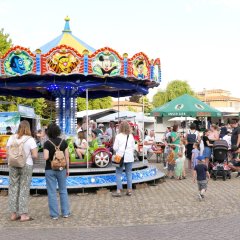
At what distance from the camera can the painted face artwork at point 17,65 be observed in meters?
11.7

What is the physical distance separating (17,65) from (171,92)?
191 ft

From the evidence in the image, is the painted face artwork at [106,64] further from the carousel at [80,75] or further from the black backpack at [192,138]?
the black backpack at [192,138]

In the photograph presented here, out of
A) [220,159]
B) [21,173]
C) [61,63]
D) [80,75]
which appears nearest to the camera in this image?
[21,173]

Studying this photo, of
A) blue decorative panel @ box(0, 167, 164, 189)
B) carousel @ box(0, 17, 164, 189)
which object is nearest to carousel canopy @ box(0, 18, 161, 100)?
carousel @ box(0, 17, 164, 189)

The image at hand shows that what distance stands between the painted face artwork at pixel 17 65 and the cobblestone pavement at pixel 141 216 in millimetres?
3506

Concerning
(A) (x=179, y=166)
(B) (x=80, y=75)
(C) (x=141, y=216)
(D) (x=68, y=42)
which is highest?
(D) (x=68, y=42)

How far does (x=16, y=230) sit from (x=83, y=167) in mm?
5327

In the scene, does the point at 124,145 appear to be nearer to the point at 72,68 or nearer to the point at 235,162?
the point at 72,68

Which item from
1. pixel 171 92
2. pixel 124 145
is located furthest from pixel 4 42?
pixel 171 92

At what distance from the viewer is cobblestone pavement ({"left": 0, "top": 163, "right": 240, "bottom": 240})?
6812 mm

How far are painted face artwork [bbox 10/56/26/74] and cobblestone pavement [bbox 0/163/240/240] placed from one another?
351cm

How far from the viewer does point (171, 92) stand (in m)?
68.7

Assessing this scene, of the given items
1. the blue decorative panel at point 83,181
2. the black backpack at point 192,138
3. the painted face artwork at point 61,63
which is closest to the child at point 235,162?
the black backpack at point 192,138

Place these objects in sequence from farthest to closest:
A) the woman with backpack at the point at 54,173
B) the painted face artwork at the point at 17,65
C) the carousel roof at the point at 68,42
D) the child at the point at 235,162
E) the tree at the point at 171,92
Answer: the tree at the point at 171,92
the child at the point at 235,162
the carousel roof at the point at 68,42
the painted face artwork at the point at 17,65
the woman with backpack at the point at 54,173
